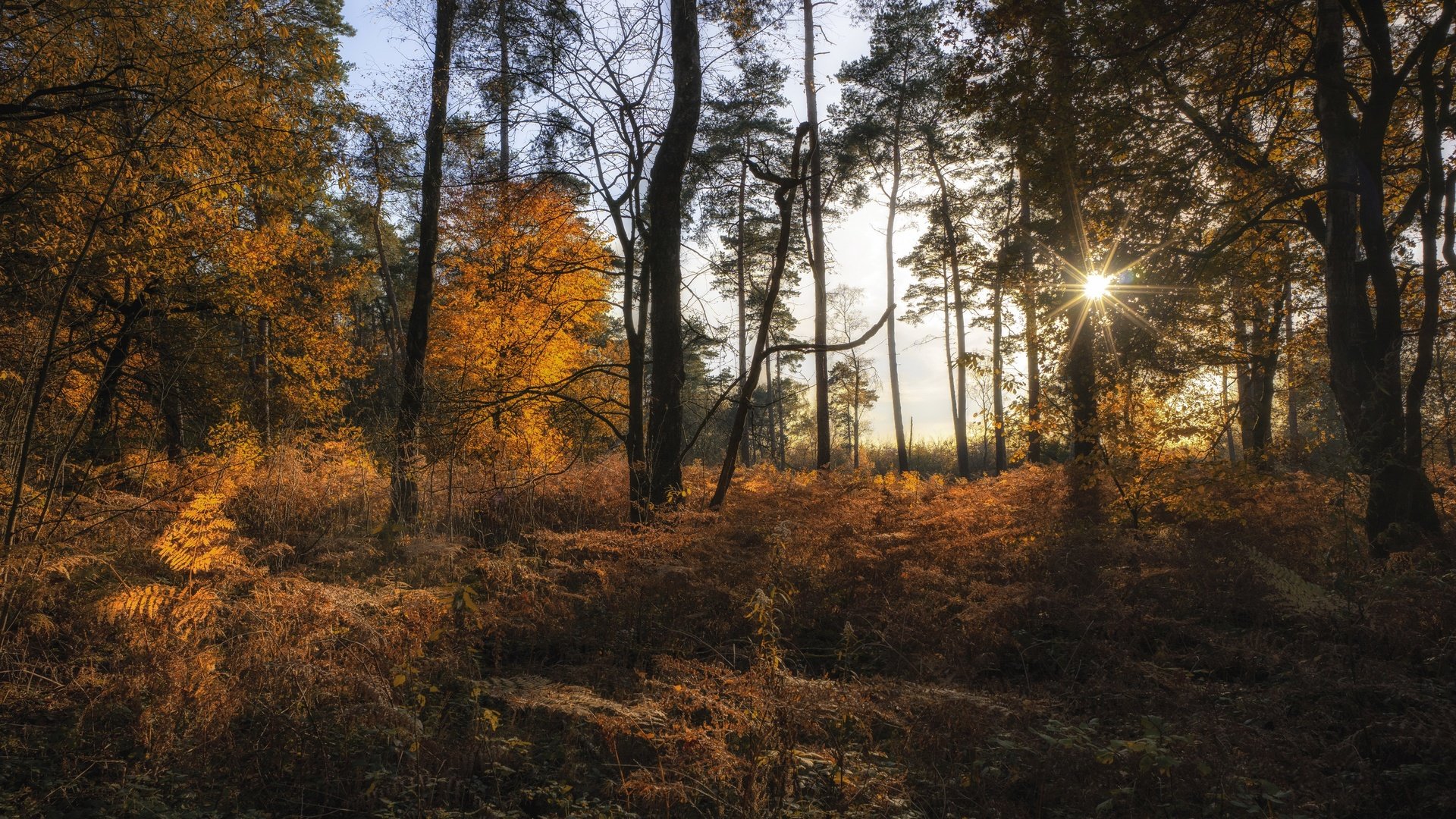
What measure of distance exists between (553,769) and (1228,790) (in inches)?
115

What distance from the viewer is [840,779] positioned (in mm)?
3041

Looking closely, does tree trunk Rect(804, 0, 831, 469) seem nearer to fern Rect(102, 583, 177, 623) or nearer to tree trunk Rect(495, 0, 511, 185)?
tree trunk Rect(495, 0, 511, 185)

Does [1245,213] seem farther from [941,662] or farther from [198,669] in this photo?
[198,669]

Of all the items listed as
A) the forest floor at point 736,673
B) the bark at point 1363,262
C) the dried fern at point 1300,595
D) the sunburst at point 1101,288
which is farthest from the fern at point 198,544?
the bark at point 1363,262

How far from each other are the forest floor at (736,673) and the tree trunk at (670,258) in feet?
4.93

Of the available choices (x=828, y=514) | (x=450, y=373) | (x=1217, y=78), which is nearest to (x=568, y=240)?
(x=450, y=373)

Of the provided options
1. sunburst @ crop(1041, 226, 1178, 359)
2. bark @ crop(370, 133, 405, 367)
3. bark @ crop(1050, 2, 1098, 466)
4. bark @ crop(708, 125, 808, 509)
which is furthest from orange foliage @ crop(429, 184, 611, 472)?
sunburst @ crop(1041, 226, 1178, 359)

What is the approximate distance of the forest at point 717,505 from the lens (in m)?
3.23

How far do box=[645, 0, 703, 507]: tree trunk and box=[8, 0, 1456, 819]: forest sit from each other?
0.18 feet

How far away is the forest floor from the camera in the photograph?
303 centimetres

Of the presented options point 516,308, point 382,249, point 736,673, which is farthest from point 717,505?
point 382,249

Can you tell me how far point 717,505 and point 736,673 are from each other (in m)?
3.91

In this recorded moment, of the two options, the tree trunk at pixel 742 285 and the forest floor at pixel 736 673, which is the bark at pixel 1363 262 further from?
the tree trunk at pixel 742 285

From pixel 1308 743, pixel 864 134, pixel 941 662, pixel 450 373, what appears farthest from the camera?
pixel 864 134
